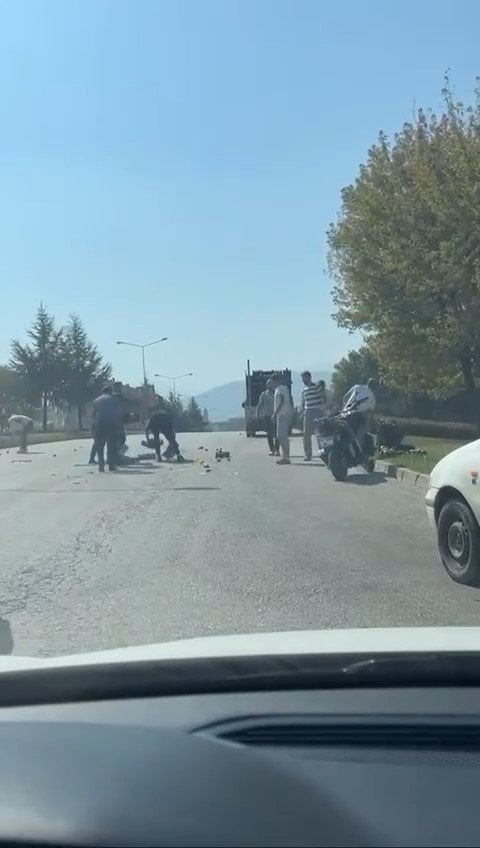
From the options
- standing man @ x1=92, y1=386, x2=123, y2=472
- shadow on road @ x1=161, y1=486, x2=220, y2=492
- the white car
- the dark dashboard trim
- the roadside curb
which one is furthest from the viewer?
standing man @ x1=92, y1=386, x2=123, y2=472

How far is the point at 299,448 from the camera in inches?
1210

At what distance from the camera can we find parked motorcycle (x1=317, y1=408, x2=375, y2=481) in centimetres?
1808

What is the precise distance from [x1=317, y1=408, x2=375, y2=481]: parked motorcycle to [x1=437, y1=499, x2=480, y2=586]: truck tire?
8741 millimetres

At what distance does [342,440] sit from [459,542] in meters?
9.34

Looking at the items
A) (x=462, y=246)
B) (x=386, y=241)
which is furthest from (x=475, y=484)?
(x=386, y=241)

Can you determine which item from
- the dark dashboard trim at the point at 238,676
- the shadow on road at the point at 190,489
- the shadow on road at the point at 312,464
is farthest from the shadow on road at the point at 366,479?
the dark dashboard trim at the point at 238,676

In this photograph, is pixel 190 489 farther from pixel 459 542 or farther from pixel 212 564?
pixel 459 542

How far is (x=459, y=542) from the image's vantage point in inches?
354

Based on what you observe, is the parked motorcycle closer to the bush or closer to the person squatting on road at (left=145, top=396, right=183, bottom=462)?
the person squatting on road at (left=145, top=396, right=183, bottom=462)

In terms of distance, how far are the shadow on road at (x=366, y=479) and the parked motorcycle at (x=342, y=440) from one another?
0.20 m

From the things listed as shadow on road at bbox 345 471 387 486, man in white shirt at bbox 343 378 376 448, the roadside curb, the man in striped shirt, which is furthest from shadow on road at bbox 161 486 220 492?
the man in striped shirt

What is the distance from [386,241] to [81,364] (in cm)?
6098

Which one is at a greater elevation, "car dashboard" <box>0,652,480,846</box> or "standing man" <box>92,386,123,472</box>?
"standing man" <box>92,386,123,472</box>

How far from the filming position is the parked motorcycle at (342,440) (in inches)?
712
